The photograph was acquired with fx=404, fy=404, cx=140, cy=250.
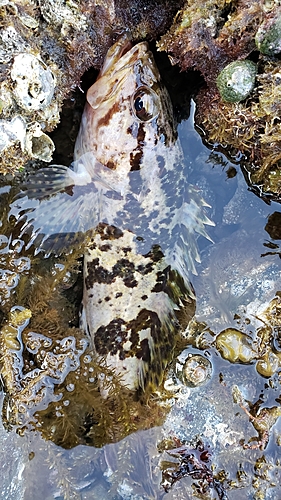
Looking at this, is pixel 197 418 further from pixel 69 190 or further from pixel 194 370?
pixel 69 190

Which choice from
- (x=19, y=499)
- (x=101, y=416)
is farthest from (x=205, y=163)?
(x=19, y=499)

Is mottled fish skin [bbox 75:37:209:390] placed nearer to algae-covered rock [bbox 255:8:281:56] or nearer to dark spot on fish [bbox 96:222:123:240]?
dark spot on fish [bbox 96:222:123:240]

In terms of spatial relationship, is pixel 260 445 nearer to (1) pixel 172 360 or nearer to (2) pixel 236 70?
(1) pixel 172 360

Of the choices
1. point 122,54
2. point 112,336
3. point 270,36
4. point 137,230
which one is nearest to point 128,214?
point 137,230

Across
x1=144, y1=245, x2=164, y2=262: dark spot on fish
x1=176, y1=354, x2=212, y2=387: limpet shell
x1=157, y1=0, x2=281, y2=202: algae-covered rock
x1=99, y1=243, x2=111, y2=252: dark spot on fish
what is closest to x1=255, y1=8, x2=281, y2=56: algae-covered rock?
x1=157, y1=0, x2=281, y2=202: algae-covered rock

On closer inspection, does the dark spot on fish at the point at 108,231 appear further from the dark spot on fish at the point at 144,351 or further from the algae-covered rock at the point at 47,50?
the dark spot on fish at the point at 144,351

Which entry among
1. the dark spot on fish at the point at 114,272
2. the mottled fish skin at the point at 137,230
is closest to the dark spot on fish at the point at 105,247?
Result: the mottled fish skin at the point at 137,230
